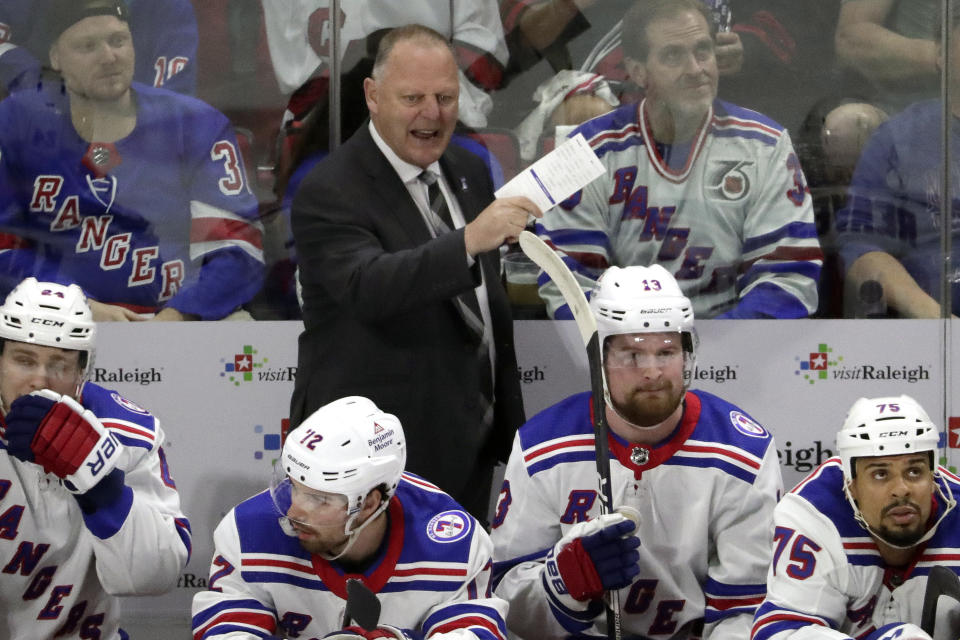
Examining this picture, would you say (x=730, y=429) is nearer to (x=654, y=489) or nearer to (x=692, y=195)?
(x=654, y=489)

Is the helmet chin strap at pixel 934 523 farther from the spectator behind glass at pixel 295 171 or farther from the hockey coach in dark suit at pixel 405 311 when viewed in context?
the spectator behind glass at pixel 295 171

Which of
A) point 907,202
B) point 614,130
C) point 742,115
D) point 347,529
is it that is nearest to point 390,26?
point 614,130

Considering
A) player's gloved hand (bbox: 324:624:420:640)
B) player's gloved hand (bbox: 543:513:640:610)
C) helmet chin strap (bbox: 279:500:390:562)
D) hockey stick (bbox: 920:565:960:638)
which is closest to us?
player's gloved hand (bbox: 324:624:420:640)

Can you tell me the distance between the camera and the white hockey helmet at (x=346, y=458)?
2.55 metres

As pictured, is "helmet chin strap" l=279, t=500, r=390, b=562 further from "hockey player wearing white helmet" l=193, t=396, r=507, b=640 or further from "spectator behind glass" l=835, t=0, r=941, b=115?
"spectator behind glass" l=835, t=0, r=941, b=115

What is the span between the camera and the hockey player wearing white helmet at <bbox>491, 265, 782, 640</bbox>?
116 inches

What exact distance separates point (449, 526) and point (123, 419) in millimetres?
836

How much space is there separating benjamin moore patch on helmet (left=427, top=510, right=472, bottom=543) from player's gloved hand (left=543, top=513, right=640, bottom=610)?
22cm

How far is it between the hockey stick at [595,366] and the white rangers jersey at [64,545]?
925 millimetres

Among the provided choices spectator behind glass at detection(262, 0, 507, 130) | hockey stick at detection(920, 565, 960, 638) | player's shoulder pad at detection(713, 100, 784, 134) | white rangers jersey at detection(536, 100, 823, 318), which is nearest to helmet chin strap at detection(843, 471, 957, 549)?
hockey stick at detection(920, 565, 960, 638)

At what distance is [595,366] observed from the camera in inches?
117

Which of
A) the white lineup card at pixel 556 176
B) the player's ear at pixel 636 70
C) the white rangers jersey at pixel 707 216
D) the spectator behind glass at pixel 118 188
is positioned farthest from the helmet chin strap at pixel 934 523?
the spectator behind glass at pixel 118 188

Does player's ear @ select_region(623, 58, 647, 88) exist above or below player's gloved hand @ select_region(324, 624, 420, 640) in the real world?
above

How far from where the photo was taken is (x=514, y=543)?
3010 millimetres
